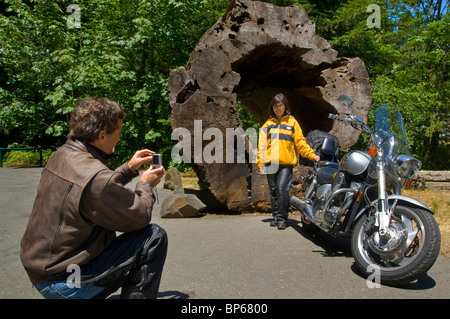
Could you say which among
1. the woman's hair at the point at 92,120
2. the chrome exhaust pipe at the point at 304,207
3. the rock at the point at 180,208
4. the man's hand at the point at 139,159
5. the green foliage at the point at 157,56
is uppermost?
the green foliage at the point at 157,56

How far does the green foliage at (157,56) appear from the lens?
9.65 metres

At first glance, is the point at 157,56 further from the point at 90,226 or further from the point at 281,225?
the point at 90,226

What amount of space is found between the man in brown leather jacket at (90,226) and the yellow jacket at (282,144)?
2.87 m

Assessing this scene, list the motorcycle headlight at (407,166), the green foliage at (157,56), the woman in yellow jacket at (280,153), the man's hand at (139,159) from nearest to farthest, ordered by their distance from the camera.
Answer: the man's hand at (139,159) < the motorcycle headlight at (407,166) < the woman in yellow jacket at (280,153) < the green foliage at (157,56)

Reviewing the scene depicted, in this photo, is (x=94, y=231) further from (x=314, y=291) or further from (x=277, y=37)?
(x=277, y=37)

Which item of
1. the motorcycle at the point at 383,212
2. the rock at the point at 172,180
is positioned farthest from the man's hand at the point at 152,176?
the rock at the point at 172,180

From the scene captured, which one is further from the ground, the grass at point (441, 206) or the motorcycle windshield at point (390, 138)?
the motorcycle windshield at point (390, 138)

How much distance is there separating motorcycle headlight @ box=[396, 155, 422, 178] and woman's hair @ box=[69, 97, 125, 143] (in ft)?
7.42

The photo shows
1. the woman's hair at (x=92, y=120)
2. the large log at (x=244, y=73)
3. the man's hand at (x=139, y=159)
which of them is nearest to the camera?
the woman's hair at (x=92, y=120)

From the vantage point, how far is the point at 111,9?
1199 centimetres

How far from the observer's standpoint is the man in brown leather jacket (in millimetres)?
1795

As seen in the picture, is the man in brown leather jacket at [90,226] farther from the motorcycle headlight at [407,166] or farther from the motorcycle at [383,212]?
the motorcycle headlight at [407,166]

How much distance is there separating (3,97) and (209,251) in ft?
43.5

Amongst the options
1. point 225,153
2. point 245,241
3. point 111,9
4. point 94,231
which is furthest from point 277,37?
point 111,9
